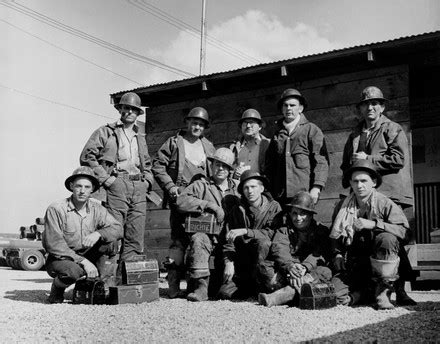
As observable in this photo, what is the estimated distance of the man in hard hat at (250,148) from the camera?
6.06 m

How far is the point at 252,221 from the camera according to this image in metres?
5.46

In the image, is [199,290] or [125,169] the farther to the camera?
[125,169]

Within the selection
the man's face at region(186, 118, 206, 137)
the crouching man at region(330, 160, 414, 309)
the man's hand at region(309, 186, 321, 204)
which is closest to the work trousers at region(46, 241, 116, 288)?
the man's face at region(186, 118, 206, 137)

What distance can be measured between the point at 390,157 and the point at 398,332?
218 cm

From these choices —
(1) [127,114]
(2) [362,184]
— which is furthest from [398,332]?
(1) [127,114]

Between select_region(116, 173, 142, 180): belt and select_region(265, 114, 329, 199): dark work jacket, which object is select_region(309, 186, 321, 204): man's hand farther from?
select_region(116, 173, 142, 180): belt

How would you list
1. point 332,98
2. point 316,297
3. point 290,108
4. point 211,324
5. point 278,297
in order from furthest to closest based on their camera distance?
point 332,98
point 290,108
point 278,297
point 316,297
point 211,324

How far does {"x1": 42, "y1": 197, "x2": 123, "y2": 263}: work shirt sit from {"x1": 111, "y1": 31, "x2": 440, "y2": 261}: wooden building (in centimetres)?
337

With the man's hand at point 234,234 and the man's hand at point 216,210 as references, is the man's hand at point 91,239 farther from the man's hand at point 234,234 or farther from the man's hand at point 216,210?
the man's hand at point 234,234

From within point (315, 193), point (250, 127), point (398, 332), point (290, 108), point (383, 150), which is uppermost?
point (290, 108)

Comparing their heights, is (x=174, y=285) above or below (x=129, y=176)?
below

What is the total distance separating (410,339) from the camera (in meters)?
3.42

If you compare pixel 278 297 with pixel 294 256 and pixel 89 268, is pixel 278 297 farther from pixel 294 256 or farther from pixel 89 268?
pixel 89 268

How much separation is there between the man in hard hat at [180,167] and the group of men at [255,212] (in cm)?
1
